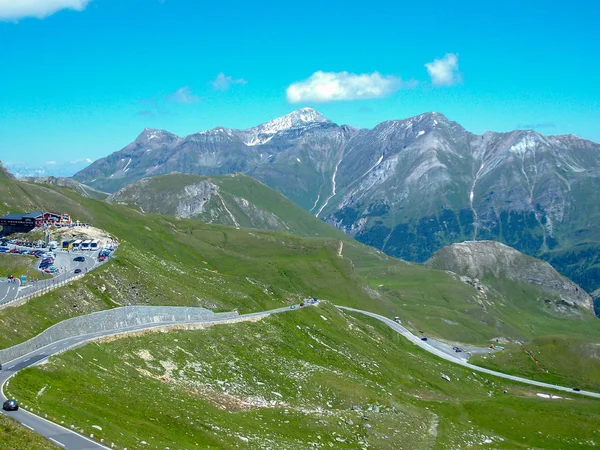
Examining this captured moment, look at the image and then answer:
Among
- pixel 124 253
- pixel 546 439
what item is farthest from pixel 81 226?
pixel 546 439

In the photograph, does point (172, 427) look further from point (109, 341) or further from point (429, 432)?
point (429, 432)

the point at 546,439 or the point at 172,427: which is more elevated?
the point at 172,427

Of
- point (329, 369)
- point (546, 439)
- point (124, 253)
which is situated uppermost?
point (124, 253)

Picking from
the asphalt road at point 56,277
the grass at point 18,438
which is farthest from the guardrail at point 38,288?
the grass at point 18,438

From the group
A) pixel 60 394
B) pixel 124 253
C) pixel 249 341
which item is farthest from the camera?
pixel 124 253

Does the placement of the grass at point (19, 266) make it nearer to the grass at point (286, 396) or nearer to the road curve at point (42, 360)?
the road curve at point (42, 360)

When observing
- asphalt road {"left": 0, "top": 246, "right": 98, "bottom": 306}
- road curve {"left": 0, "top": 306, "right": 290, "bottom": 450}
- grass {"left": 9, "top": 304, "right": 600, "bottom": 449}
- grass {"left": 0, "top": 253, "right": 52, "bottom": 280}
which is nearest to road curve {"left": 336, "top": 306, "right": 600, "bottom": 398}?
grass {"left": 9, "top": 304, "right": 600, "bottom": 449}
